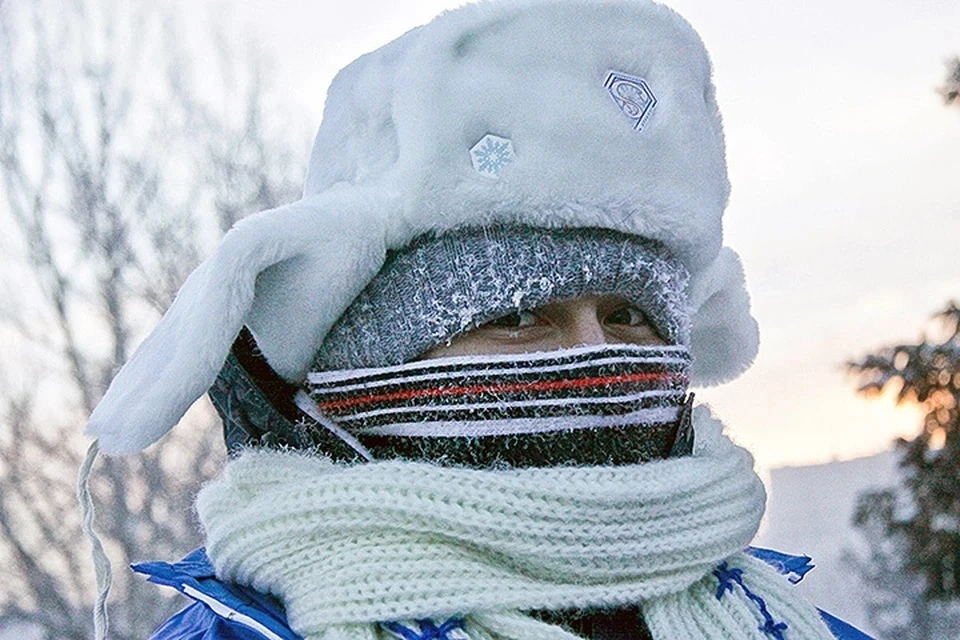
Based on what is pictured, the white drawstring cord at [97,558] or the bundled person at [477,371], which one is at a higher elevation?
the bundled person at [477,371]

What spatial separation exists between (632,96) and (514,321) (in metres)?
0.35

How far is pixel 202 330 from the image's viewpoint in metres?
1.41

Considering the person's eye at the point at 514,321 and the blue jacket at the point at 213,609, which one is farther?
the person's eye at the point at 514,321

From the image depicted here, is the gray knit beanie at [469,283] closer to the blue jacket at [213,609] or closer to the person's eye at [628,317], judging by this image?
the person's eye at [628,317]

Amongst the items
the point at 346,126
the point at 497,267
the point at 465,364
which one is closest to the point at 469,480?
the point at 465,364

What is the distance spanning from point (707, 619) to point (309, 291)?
26.0 inches

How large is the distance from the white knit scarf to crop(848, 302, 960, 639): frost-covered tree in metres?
3.46

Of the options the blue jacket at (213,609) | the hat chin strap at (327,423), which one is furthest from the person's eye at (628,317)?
the blue jacket at (213,609)

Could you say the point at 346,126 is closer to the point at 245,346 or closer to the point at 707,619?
the point at 245,346

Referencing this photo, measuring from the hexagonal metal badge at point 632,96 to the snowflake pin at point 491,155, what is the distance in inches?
6.6

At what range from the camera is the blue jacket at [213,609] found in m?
1.40

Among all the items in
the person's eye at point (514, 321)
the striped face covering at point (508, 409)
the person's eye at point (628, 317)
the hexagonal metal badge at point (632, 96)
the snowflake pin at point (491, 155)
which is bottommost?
the striped face covering at point (508, 409)

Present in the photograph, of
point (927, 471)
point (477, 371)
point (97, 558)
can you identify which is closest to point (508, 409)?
point (477, 371)

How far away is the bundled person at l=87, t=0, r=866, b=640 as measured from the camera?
1403 millimetres
